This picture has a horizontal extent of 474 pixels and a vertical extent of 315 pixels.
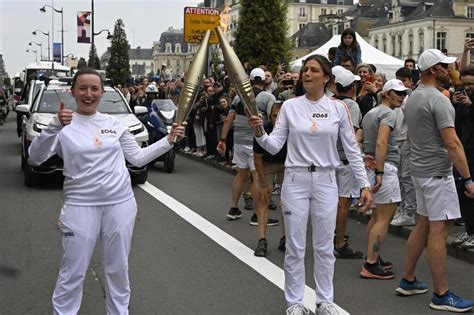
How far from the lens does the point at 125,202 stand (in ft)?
17.1

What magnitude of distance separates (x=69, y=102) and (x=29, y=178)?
6.21ft

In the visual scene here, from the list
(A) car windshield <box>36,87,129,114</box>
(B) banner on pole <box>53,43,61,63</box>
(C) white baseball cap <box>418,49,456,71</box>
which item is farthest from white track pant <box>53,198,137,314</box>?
(B) banner on pole <box>53,43,61,63</box>

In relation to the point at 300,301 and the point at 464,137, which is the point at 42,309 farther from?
the point at 464,137

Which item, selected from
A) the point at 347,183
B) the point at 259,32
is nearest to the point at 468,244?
the point at 347,183

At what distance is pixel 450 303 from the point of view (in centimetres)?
643

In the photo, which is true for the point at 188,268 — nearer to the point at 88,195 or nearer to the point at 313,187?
the point at 313,187

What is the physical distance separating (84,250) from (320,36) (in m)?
122

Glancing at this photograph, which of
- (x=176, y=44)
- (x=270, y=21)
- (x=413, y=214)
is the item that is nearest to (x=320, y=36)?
(x=176, y=44)

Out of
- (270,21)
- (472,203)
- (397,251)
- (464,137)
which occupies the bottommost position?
(397,251)

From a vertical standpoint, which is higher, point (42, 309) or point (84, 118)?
point (84, 118)

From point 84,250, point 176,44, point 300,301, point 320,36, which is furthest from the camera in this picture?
point 176,44

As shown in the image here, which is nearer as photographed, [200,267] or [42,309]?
[42,309]

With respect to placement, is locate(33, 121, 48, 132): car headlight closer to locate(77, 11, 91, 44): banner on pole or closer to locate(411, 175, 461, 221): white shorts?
locate(411, 175, 461, 221): white shorts

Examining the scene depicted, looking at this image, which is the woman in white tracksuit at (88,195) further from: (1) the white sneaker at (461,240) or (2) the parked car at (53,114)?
(2) the parked car at (53,114)
